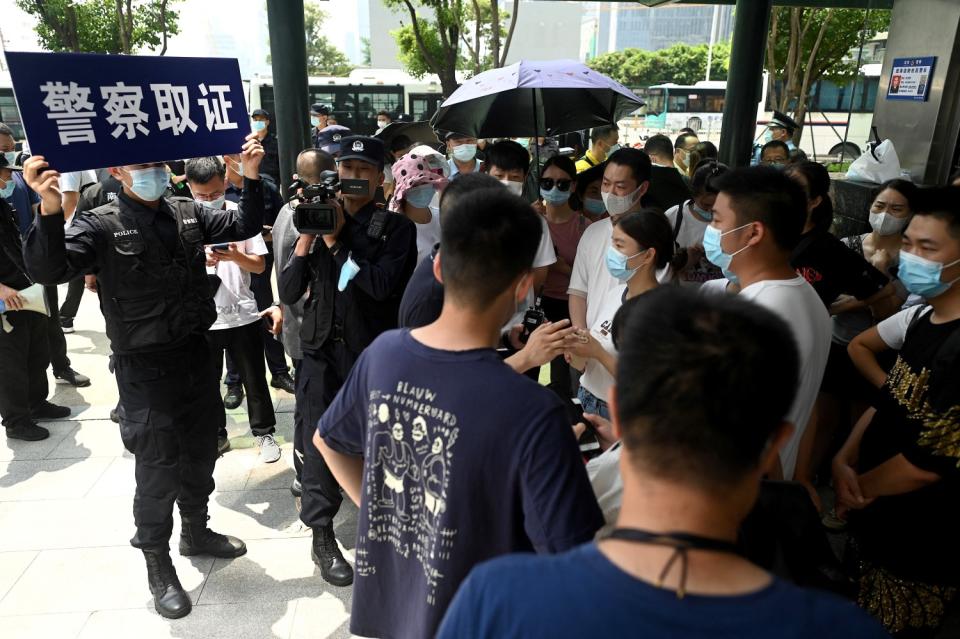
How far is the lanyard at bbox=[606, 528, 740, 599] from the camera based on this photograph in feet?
2.77

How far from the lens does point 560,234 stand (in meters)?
4.21

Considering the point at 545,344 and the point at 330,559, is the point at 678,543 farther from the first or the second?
the point at 330,559

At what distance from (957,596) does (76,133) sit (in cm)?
344

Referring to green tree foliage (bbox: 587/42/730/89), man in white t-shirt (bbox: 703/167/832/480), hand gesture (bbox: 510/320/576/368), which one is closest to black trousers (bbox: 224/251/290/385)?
hand gesture (bbox: 510/320/576/368)

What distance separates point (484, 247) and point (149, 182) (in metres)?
1.97

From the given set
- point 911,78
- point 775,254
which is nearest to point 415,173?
point 775,254

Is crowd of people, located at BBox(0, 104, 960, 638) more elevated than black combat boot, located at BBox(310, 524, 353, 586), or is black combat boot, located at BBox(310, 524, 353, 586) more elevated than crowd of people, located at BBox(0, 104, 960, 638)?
crowd of people, located at BBox(0, 104, 960, 638)

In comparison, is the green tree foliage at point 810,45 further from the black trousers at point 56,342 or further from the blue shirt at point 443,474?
the blue shirt at point 443,474

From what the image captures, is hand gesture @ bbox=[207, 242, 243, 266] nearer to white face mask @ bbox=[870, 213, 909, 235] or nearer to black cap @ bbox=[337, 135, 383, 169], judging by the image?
black cap @ bbox=[337, 135, 383, 169]

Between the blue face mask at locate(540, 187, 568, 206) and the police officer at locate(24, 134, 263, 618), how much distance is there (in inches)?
70.2

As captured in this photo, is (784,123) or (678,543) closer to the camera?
(678,543)

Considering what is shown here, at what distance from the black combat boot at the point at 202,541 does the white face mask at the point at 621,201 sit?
2.71 m

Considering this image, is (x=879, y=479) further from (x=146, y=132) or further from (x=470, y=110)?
(x=470, y=110)

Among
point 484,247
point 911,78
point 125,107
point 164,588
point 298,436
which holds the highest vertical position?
point 911,78
